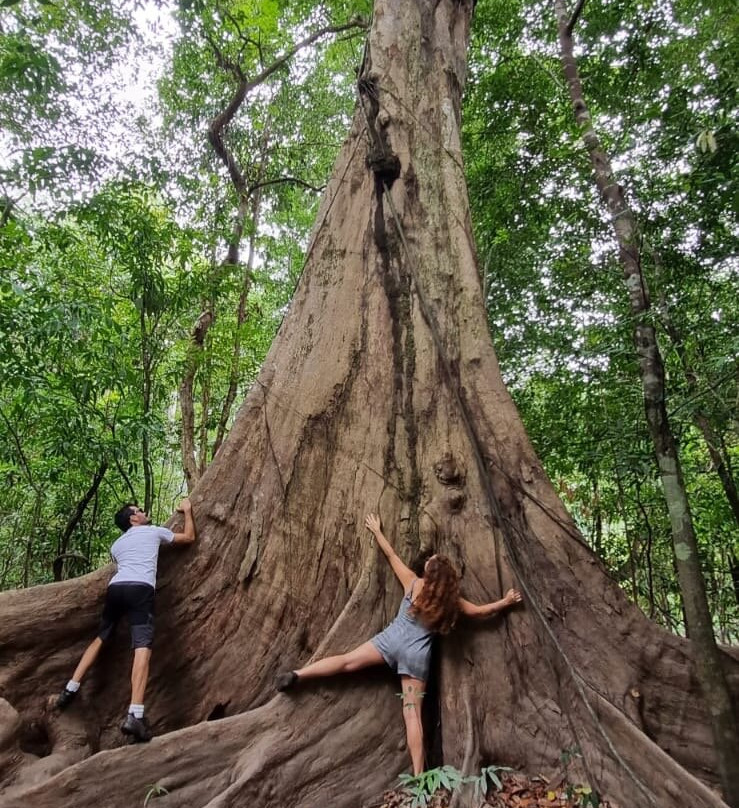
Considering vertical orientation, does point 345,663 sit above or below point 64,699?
above

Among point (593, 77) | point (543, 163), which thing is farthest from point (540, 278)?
point (593, 77)

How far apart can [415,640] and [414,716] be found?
1.12ft

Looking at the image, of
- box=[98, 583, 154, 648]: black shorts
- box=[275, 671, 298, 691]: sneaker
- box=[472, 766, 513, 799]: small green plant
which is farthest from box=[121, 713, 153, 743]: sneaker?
box=[472, 766, 513, 799]: small green plant

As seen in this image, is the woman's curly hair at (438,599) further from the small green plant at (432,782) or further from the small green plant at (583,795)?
the small green plant at (583,795)

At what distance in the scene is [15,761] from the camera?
2.45 m

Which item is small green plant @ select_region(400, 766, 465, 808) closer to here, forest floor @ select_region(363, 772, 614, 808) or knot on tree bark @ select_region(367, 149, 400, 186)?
forest floor @ select_region(363, 772, 614, 808)

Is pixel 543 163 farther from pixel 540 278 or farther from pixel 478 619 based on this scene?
pixel 478 619

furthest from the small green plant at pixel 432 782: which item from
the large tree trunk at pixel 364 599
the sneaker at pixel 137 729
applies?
the sneaker at pixel 137 729

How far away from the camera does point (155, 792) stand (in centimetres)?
230

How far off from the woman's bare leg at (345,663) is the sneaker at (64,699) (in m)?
1.26

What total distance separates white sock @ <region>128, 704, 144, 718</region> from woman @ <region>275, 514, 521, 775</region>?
693 mm

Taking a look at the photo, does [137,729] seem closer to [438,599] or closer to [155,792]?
[155,792]

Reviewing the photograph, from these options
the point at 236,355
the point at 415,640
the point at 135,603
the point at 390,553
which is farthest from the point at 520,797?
the point at 236,355

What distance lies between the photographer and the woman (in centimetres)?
258
